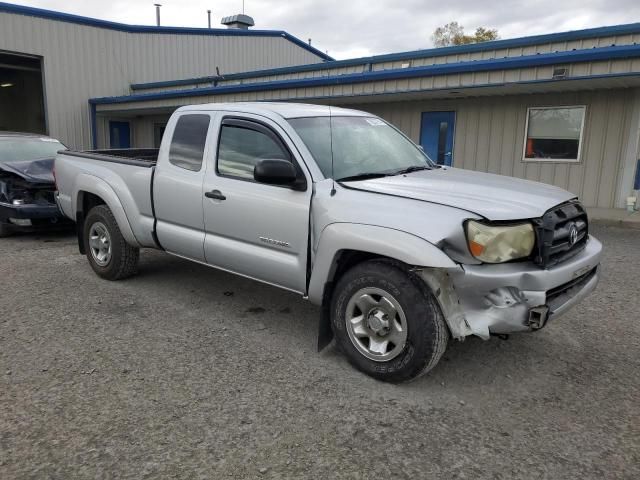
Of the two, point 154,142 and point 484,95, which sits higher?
point 484,95

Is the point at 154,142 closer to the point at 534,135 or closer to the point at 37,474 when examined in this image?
the point at 534,135

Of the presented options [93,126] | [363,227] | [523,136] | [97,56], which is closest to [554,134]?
[523,136]

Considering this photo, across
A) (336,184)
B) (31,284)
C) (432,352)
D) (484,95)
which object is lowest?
(31,284)

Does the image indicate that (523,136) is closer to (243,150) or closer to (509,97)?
(509,97)

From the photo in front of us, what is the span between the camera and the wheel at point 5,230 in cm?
820

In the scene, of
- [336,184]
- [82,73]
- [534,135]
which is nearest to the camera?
[336,184]

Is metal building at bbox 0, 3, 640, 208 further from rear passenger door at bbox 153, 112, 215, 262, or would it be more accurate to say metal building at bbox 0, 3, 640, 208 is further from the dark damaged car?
rear passenger door at bbox 153, 112, 215, 262

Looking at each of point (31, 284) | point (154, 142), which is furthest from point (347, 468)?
point (154, 142)

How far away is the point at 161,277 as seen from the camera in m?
5.86

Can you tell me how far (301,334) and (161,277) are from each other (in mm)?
2348

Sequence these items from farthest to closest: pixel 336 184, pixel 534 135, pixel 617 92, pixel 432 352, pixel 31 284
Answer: pixel 534 135 → pixel 617 92 → pixel 31 284 → pixel 336 184 → pixel 432 352

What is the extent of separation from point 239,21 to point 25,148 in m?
18.4

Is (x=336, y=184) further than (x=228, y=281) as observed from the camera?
No

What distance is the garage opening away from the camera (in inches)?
986
